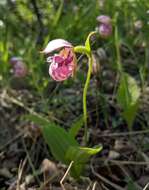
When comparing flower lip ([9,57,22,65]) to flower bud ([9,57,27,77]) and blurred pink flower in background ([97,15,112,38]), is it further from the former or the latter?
blurred pink flower in background ([97,15,112,38])

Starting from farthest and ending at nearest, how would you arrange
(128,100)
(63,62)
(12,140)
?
(12,140) → (128,100) → (63,62)

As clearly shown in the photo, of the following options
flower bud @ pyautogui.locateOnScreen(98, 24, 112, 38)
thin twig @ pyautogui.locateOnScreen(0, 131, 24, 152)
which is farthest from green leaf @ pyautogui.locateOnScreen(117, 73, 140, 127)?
thin twig @ pyautogui.locateOnScreen(0, 131, 24, 152)

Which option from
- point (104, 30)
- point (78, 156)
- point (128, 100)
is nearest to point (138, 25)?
point (104, 30)

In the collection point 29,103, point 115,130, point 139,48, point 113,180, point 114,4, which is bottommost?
point 113,180

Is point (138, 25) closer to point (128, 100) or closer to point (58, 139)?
point (128, 100)

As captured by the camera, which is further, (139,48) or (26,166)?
(139,48)

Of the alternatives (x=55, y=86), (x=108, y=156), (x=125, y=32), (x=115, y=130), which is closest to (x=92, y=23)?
(x=125, y=32)

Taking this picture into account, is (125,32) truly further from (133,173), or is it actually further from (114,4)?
(133,173)
